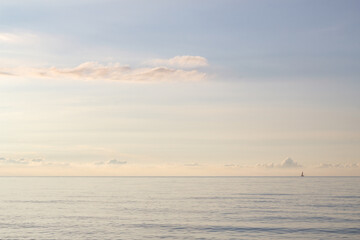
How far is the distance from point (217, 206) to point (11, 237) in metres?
45.7

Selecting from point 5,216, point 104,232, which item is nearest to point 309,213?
point 104,232

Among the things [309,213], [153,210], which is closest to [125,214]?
[153,210]

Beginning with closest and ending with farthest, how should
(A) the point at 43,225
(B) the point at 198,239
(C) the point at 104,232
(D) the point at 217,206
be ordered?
(B) the point at 198,239 < (C) the point at 104,232 < (A) the point at 43,225 < (D) the point at 217,206

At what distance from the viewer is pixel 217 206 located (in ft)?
302

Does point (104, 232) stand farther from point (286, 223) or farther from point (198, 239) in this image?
point (286, 223)

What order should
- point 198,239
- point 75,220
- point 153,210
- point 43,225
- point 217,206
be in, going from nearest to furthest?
point 198,239, point 43,225, point 75,220, point 153,210, point 217,206

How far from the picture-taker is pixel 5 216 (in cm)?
7619

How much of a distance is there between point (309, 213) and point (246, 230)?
2270 cm

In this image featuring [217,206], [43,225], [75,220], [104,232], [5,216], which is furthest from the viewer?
[217,206]

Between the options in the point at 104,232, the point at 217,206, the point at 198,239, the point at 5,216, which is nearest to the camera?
the point at 198,239

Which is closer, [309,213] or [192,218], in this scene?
[192,218]

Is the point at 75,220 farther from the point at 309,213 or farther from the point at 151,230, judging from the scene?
the point at 309,213

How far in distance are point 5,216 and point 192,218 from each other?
3150 cm

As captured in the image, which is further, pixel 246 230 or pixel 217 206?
pixel 217 206
